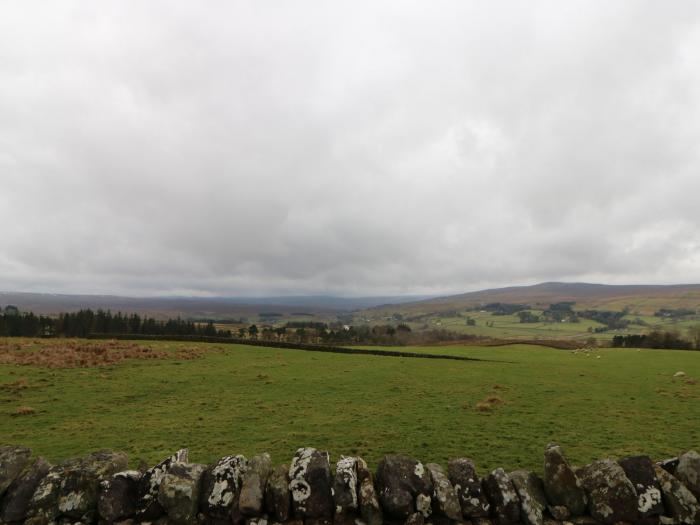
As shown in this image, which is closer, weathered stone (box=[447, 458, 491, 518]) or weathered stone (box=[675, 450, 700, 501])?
weathered stone (box=[447, 458, 491, 518])

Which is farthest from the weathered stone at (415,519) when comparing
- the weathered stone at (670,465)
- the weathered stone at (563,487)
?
the weathered stone at (670,465)

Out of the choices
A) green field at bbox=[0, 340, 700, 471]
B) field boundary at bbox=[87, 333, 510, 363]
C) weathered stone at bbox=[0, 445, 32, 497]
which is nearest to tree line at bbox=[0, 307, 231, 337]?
field boundary at bbox=[87, 333, 510, 363]

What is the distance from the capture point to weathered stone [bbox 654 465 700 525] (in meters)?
5.79

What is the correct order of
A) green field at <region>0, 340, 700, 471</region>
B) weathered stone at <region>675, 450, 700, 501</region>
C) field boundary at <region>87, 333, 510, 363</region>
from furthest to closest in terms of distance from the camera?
field boundary at <region>87, 333, 510, 363</region>
green field at <region>0, 340, 700, 471</region>
weathered stone at <region>675, 450, 700, 501</region>

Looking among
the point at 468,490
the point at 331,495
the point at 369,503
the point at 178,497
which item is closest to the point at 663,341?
the point at 468,490

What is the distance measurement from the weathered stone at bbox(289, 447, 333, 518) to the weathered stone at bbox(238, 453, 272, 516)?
18.7 inches

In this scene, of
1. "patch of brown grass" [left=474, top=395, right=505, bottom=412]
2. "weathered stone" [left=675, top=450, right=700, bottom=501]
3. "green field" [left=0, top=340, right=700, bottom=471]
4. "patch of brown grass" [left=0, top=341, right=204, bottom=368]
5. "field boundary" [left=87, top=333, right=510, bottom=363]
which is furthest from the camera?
"field boundary" [left=87, top=333, right=510, bottom=363]

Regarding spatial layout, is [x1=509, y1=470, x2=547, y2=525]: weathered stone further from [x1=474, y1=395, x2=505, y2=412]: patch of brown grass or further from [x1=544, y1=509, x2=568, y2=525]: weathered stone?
[x1=474, y1=395, x2=505, y2=412]: patch of brown grass

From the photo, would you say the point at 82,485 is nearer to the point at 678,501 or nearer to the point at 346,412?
the point at 678,501

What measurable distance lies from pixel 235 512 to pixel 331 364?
80.4 ft

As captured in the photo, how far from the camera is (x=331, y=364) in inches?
1179

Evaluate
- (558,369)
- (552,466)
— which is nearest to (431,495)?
(552,466)

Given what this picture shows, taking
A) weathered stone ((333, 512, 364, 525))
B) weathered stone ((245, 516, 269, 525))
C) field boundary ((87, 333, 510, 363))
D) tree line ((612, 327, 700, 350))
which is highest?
weathered stone ((245, 516, 269, 525))

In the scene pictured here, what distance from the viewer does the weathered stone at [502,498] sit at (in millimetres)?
5930
